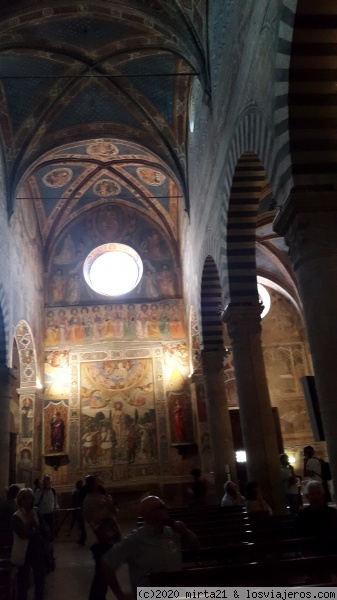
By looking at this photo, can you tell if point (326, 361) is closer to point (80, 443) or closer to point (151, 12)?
point (151, 12)

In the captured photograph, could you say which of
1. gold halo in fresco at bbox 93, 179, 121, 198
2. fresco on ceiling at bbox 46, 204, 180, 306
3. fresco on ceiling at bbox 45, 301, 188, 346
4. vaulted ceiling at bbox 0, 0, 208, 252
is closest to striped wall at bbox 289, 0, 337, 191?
vaulted ceiling at bbox 0, 0, 208, 252

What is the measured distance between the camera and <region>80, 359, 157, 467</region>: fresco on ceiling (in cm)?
1703

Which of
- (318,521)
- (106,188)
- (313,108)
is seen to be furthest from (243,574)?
(106,188)

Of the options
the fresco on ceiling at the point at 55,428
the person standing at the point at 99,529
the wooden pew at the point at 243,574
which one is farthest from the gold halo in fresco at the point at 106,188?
the wooden pew at the point at 243,574

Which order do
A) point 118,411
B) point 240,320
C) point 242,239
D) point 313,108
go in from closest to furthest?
point 313,108 → point 240,320 → point 242,239 → point 118,411

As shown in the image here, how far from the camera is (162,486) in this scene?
54.5 ft

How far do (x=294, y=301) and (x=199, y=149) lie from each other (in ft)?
28.3

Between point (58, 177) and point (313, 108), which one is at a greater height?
point (58, 177)

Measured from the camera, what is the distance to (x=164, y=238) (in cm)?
2000

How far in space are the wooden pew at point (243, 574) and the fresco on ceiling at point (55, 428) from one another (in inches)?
575

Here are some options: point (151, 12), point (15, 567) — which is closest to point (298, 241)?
point (15, 567)

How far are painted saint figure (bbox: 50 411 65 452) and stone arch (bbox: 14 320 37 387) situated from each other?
143cm

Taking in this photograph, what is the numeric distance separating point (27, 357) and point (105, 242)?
225 inches

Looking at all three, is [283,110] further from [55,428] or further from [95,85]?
[55,428]
